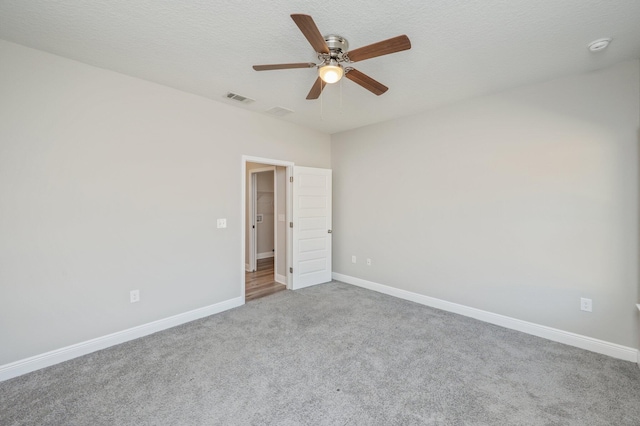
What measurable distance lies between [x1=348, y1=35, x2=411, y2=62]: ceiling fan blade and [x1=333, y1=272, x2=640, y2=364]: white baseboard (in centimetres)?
318

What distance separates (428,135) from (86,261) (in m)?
4.29

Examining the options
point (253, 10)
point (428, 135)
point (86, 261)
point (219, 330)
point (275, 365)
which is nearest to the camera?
point (253, 10)

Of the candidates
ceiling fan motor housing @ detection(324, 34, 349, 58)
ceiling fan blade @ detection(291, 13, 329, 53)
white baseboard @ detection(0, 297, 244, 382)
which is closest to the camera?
ceiling fan blade @ detection(291, 13, 329, 53)

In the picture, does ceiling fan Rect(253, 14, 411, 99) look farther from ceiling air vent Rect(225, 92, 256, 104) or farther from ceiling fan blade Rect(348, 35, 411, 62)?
ceiling air vent Rect(225, 92, 256, 104)

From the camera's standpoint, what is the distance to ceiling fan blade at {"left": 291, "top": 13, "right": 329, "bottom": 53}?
4.93 feet

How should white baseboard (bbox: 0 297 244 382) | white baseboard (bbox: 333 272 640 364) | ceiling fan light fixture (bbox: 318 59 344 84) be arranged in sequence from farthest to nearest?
white baseboard (bbox: 333 272 640 364)
white baseboard (bbox: 0 297 244 382)
ceiling fan light fixture (bbox: 318 59 344 84)

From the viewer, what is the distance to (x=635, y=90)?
8.10 ft

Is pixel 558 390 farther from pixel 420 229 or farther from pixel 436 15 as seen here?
pixel 436 15

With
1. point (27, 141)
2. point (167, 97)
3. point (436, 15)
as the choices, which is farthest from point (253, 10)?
point (27, 141)

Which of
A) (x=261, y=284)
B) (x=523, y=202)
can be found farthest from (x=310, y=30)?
(x=261, y=284)

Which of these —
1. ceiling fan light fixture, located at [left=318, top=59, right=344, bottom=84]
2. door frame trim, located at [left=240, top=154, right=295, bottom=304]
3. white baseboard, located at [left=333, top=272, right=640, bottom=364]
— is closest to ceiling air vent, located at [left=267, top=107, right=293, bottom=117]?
door frame trim, located at [left=240, top=154, right=295, bottom=304]

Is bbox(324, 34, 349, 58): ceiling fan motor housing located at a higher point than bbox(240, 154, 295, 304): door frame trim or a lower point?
higher

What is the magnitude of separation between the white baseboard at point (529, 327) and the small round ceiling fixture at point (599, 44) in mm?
2675

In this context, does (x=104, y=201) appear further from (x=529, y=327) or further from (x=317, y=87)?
(x=529, y=327)
